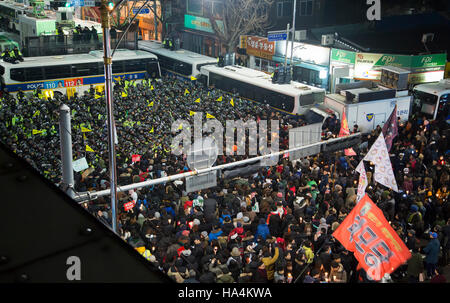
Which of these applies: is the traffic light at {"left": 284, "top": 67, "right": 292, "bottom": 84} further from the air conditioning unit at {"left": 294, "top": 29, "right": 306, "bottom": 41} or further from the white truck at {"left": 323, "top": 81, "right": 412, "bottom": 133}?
the air conditioning unit at {"left": 294, "top": 29, "right": 306, "bottom": 41}

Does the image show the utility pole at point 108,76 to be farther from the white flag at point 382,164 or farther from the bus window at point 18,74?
the bus window at point 18,74

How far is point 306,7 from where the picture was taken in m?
35.1

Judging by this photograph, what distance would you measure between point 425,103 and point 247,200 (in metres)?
13.9

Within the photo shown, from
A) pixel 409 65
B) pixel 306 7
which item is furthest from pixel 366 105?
pixel 306 7

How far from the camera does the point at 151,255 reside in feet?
29.6

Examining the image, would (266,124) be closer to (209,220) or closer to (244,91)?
(244,91)

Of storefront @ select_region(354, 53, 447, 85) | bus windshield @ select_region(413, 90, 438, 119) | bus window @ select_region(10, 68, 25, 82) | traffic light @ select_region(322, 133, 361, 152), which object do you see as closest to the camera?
traffic light @ select_region(322, 133, 361, 152)

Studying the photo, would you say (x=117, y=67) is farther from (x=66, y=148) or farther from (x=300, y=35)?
(x=66, y=148)

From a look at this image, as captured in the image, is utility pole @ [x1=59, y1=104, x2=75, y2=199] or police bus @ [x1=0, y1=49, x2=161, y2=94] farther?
police bus @ [x1=0, y1=49, x2=161, y2=94]

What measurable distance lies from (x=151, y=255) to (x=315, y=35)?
2756 cm

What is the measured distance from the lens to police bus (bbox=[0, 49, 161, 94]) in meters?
23.7

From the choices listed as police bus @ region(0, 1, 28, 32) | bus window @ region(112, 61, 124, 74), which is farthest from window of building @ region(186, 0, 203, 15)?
bus window @ region(112, 61, 124, 74)

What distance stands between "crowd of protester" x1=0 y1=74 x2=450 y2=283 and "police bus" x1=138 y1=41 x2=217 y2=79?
8.37m

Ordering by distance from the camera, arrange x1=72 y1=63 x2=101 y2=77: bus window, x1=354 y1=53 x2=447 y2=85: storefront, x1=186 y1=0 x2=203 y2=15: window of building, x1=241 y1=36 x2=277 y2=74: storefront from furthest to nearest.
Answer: x1=186 y1=0 x2=203 y2=15: window of building, x1=241 y1=36 x2=277 y2=74: storefront, x1=72 y1=63 x2=101 y2=77: bus window, x1=354 y1=53 x2=447 y2=85: storefront
